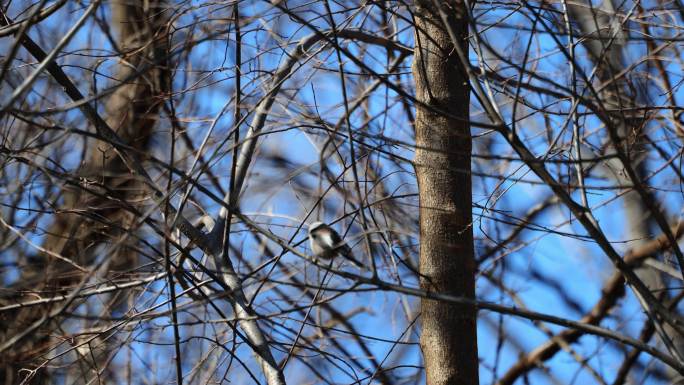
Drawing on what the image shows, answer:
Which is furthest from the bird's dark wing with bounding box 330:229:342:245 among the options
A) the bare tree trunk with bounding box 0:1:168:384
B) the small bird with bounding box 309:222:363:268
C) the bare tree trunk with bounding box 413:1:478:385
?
the bare tree trunk with bounding box 0:1:168:384

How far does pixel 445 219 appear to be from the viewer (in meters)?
2.68

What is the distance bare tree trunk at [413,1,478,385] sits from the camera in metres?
2.58

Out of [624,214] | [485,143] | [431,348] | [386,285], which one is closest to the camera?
[386,285]

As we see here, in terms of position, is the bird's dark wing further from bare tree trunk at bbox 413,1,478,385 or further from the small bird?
bare tree trunk at bbox 413,1,478,385

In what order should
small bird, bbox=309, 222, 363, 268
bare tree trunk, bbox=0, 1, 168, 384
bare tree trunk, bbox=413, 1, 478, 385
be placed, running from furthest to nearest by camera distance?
1. bare tree trunk, bbox=0, 1, 168, 384
2. small bird, bbox=309, 222, 363, 268
3. bare tree trunk, bbox=413, 1, 478, 385

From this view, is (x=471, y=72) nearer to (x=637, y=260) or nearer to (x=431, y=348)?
(x=431, y=348)

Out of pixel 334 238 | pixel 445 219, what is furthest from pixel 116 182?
pixel 445 219

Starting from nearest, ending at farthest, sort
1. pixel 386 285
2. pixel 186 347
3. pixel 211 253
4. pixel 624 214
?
1. pixel 386 285
2. pixel 211 253
3. pixel 186 347
4. pixel 624 214

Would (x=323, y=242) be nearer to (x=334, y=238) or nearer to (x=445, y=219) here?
(x=334, y=238)

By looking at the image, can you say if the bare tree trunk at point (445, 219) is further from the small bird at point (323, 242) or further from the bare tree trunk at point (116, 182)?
the bare tree trunk at point (116, 182)

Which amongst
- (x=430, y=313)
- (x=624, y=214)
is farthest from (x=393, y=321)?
(x=624, y=214)

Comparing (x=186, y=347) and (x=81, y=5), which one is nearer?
(x=81, y=5)

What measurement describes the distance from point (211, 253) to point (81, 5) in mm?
994

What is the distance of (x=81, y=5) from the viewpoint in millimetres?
2838
